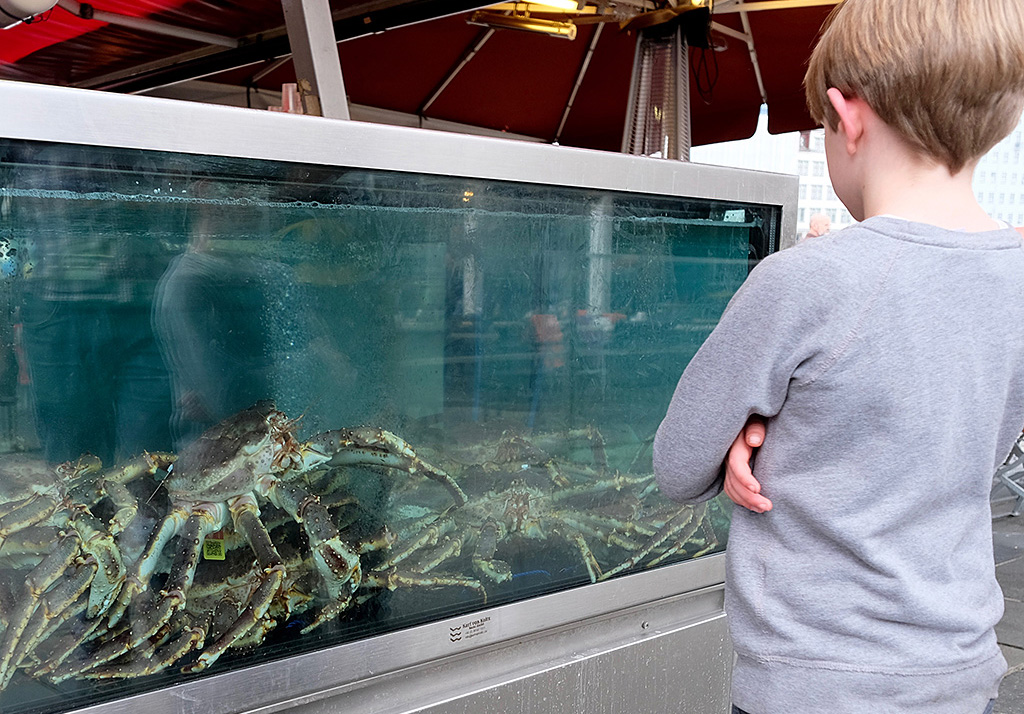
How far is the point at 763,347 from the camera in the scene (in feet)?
2.94

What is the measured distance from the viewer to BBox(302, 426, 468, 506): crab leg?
148cm

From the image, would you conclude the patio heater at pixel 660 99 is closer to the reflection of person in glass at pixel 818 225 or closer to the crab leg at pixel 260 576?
the reflection of person in glass at pixel 818 225

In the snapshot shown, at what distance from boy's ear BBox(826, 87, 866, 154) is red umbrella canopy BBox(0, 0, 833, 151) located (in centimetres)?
287

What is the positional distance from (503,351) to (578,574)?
51 centimetres

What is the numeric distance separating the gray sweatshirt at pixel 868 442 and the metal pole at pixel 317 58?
101 cm

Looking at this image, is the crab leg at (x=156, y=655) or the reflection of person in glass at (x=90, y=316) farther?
the crab leg at (x=156, y=655)

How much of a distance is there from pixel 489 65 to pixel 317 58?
382 cm

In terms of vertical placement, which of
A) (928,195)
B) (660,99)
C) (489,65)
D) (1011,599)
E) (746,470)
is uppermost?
(489,65)

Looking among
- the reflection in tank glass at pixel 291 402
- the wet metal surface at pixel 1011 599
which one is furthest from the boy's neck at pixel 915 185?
the wet metal surface at pixel 1011 599

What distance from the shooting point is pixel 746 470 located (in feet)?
3.09

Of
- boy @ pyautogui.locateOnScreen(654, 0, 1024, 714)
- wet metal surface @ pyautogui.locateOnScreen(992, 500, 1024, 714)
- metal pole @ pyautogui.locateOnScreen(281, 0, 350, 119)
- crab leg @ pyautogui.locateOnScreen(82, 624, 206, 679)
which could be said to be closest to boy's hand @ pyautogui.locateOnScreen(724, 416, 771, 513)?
boy @ pyautogui.locateOnScreen(654, 0, 1024, 714)

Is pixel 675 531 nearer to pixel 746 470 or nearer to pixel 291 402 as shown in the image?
pixel 291 402

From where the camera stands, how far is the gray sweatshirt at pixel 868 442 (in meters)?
0.89

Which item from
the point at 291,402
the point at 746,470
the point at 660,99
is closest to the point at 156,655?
the point at 291,402
